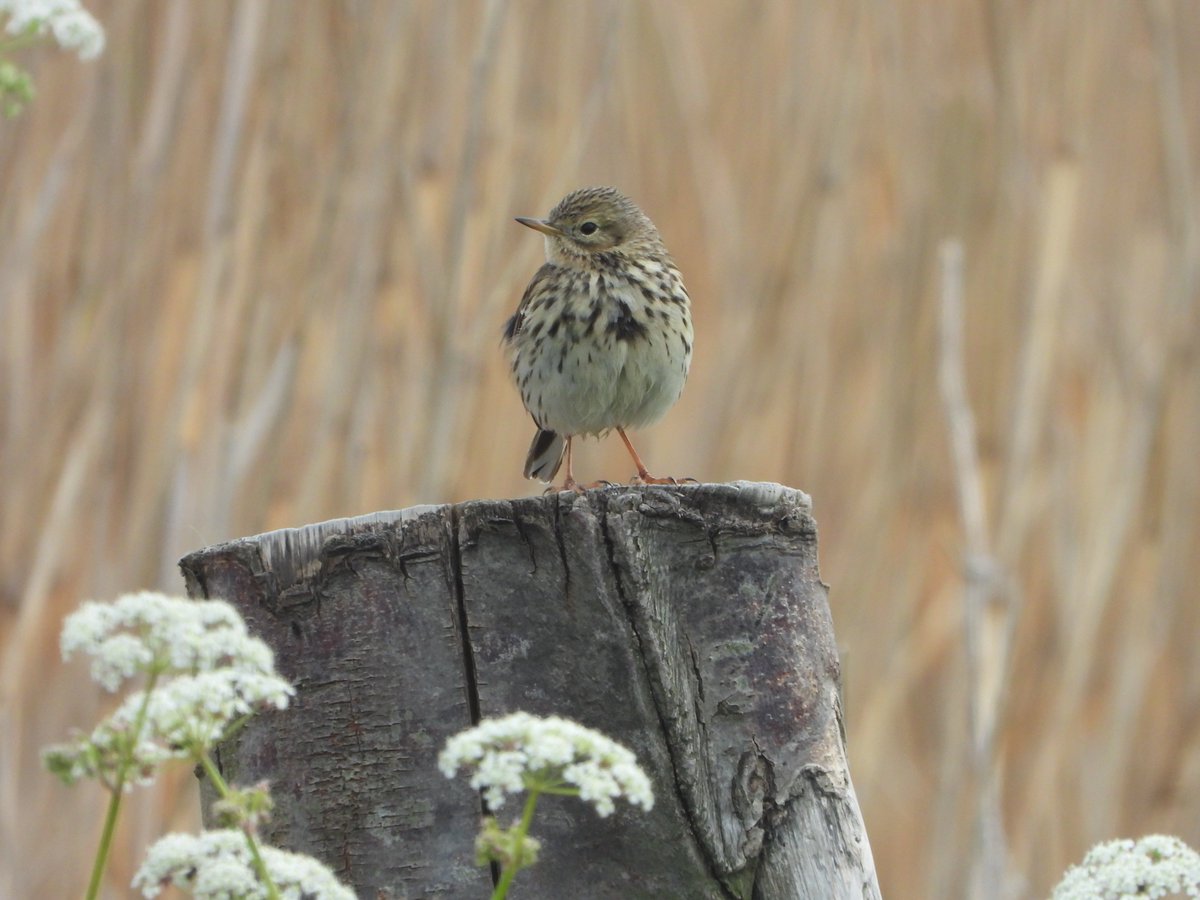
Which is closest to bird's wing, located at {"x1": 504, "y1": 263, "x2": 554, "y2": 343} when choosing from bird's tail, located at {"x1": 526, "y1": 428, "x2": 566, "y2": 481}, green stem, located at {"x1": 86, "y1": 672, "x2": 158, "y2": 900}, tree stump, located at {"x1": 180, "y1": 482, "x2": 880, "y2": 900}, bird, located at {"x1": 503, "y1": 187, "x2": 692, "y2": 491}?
bird, located at {"x1": 503, "y1": 187, "x2": 692, "y2": 491}

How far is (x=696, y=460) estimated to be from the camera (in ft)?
12.7

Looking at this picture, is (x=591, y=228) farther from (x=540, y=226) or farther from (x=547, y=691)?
(x=547, y=691)

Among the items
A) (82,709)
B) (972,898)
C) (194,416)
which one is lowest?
(972,898)

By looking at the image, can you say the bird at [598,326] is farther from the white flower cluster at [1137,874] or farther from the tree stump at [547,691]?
the white flower cluster at [1137,874]

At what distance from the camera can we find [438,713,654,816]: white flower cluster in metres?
1.14

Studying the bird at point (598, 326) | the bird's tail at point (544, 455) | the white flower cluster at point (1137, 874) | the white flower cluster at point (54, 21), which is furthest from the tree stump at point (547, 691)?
the bird's tail at point (544, 455)

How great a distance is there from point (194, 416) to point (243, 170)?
522 millimetres

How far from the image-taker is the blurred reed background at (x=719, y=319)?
330 cm

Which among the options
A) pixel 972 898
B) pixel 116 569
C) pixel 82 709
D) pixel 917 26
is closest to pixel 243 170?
pixel 116 569

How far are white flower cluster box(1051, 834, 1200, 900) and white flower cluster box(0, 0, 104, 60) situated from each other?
1292 mm

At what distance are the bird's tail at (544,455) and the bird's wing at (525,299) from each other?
11.7 inches

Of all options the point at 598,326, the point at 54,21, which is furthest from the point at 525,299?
the point at 54,21

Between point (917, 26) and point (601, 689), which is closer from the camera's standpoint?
point (601, 689)

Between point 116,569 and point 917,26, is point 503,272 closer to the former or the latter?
point 116,569
